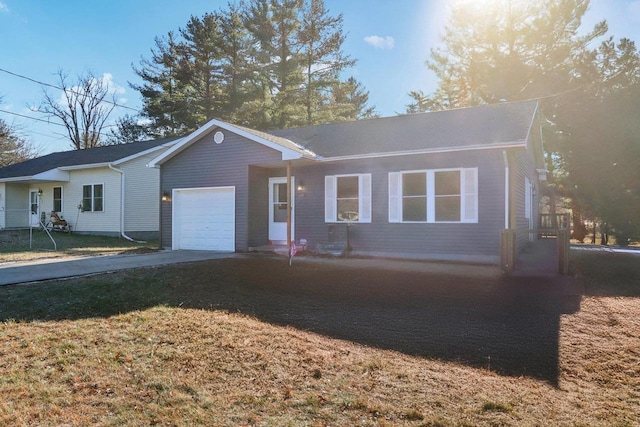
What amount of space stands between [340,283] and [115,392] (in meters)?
4.90

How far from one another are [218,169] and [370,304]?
300 inches

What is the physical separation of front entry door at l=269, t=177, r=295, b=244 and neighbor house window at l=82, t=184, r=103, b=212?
10.7 metres

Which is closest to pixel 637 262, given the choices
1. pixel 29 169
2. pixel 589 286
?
pixel 589 286

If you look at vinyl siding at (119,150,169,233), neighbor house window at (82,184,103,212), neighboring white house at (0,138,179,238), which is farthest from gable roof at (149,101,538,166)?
neighbor house window at (82,184,103,212)

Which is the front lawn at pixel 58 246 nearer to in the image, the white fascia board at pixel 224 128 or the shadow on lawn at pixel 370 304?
the white fascia board at pixel 224 128

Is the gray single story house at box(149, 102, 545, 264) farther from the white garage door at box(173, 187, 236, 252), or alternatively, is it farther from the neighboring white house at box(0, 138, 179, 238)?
the neighboring white house at box(0, 138, 179, 238)

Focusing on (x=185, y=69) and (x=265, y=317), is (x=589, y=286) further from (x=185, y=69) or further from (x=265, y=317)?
(x=185, y=69)

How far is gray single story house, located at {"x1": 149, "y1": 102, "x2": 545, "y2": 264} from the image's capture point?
393 inches

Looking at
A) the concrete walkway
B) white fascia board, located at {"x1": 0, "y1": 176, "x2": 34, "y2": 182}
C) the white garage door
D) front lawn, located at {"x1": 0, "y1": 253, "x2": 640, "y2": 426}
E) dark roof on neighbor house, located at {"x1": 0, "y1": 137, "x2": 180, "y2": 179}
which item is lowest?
front lawn, located at {"x1": 0, "y1": 253, "x2": 640, "y2": 426}

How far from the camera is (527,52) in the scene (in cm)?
2472

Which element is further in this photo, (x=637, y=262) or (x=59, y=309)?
(x=637, y=262)

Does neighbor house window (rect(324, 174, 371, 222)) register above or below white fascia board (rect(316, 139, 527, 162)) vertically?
below

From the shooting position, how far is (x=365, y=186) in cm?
1142

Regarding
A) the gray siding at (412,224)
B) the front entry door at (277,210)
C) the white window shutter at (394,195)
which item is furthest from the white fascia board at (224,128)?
the white window shutter at (394,195)
